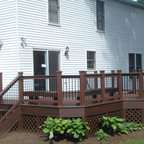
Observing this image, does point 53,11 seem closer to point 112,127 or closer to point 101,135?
point 112,127

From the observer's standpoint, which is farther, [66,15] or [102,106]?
[66,15]

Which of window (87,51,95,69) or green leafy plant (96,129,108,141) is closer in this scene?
green leafy plant (96,129,108,141)

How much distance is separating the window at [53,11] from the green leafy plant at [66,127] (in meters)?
5.38

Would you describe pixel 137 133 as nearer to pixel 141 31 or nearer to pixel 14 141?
pixel 14 141

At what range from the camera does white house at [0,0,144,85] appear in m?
10.4

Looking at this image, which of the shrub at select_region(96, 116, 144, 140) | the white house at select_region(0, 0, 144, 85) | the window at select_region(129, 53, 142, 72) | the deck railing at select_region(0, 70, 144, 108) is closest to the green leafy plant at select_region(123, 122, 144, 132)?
the shrub at select_region(96, 116, 144, 140)

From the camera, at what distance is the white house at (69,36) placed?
34.0ft

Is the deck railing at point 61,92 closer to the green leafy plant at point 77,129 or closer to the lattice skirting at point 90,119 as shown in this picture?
the lattice skirting at point 90,119

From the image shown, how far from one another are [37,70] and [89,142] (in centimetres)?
452

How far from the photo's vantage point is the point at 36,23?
1088 centimetres

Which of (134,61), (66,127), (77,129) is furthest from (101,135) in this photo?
(134,61)

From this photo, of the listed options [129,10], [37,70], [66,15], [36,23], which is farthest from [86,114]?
[129,10]

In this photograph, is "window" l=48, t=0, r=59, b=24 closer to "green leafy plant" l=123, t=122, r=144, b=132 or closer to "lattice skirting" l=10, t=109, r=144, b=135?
"lattice skirting" l=10, t=109, r=144, b=135

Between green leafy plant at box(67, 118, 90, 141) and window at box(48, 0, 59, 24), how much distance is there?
5482mm
